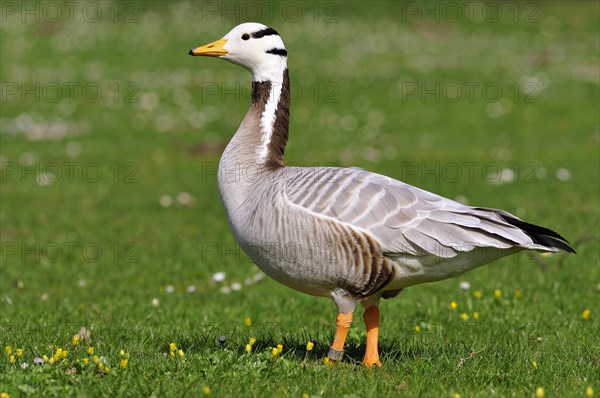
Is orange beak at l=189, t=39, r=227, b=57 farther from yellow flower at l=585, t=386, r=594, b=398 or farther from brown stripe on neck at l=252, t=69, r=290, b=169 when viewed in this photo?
yellow flower at l=585, t=386, r=594, b=398

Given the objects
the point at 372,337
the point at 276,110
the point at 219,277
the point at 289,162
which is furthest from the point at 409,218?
the point at 289,162

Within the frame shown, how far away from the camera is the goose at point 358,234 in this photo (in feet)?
20.5

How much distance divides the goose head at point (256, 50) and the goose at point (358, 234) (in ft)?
3.14

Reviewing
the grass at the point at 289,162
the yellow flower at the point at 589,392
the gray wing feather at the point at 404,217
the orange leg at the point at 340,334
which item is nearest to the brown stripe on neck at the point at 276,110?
the gray wing feather at the point at 404,217

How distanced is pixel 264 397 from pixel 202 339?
7.24ft

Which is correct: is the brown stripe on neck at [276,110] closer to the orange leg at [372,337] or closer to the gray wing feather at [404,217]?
the gray wing feather at [404,217]

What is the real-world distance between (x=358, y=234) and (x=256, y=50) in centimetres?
201

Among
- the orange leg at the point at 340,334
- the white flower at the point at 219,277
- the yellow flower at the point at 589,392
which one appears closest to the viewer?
the yellow flower at the point at 589,392

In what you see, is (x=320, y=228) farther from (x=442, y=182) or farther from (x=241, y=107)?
(x=241, y=107)

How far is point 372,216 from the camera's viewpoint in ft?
20.7

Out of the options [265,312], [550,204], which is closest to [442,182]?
[550,204]

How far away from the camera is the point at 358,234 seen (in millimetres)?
6266

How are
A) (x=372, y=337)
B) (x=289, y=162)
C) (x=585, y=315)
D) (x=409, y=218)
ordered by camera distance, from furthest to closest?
(x=289, y=162), (x=585, y=315), (x=372, y=337), (x=409, y=218)

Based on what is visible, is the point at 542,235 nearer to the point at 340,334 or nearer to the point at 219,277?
the point at 340,334
